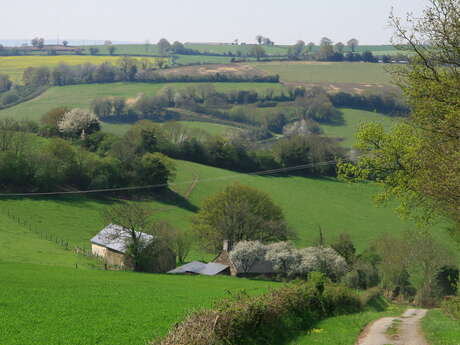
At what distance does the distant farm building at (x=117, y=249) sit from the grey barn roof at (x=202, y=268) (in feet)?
4.56

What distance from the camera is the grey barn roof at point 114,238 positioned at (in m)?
52.9

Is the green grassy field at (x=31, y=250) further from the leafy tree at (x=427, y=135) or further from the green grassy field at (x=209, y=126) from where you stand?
the green grassy field at (x=209, y=126)

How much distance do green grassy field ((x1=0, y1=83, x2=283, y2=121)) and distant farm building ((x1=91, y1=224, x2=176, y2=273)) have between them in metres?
89.9

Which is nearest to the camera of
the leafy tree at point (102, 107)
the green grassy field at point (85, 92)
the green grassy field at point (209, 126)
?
the green grassy field at point (209, 126)

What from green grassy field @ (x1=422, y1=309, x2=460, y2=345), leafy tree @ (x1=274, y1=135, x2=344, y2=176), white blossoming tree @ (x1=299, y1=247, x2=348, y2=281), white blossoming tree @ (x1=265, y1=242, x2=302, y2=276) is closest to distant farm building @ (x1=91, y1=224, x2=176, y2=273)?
white blossoming tree @ (x1=265, y1=242, x2=302, y2=276)

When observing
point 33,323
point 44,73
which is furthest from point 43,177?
point 44,73

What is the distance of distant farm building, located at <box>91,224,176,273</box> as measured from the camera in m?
53.3

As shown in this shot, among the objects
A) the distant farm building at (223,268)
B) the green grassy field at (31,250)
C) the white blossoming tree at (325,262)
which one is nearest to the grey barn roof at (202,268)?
the distant farm building at (223,268)

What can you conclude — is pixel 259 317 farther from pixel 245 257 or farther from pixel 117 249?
pixel 117 249

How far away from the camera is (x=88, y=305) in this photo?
25.8 meters

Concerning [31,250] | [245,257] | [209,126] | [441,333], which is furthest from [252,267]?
[209,126]

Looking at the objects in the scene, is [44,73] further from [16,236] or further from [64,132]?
[16,236]

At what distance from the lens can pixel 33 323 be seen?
69.5 feet

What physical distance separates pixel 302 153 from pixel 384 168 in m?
84.6
